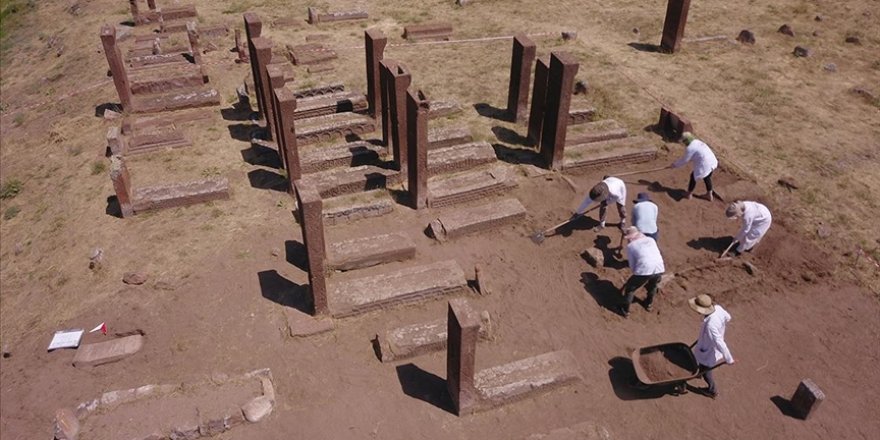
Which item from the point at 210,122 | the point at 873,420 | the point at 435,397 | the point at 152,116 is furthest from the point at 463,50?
the point at 873,420

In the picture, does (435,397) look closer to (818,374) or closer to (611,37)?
(818,374)

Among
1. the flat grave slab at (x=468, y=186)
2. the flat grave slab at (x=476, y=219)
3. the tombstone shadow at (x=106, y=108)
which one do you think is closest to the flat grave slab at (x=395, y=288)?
the flat grave slab at (x=476, y=219)

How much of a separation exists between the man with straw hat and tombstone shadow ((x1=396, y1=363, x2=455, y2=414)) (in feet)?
11.7

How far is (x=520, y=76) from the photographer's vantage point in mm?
14945

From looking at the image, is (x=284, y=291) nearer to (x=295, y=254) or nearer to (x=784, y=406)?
(x=295, y=254)

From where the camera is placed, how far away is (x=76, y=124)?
53.2 feet

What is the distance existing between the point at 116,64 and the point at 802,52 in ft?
62.6

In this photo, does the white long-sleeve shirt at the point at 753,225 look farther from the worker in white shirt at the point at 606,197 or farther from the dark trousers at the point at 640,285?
the dark trousers at the point at 640,285

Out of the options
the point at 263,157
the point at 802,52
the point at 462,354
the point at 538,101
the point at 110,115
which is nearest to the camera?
the point at 462,354

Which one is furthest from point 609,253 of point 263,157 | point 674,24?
point 674,24

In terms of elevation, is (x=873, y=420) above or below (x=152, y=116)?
below

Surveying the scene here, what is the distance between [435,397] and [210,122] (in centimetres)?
1019

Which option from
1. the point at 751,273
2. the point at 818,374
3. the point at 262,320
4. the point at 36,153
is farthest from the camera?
the point at 36,153

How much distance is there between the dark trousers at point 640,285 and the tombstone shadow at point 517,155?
4457 mm
